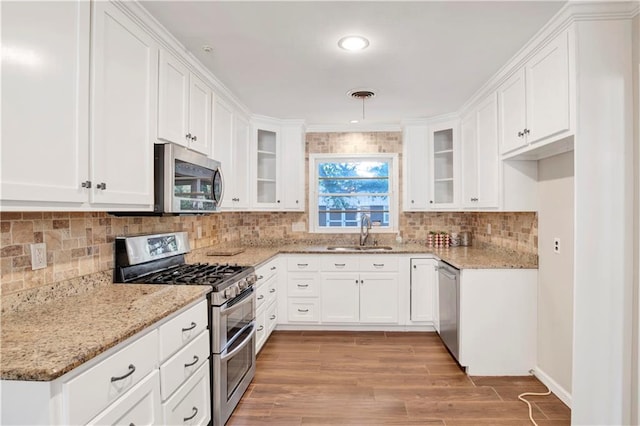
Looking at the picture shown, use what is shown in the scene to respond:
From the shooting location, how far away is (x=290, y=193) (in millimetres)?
4109

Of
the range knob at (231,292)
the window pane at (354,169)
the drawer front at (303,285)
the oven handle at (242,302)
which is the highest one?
the window pane at (354,169)

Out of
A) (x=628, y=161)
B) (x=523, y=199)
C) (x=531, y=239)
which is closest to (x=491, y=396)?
(x=531, y=239)

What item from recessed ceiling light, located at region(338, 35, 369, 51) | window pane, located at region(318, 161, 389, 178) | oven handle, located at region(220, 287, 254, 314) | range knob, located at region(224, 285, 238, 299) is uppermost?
recessed ceiling light, located at region(338, 35, 369, 51)

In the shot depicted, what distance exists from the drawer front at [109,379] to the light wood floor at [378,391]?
1.09 m

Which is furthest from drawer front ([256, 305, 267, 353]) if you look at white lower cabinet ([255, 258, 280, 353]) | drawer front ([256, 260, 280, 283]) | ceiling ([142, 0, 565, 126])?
ceiling ([142, 0, 565, 126])

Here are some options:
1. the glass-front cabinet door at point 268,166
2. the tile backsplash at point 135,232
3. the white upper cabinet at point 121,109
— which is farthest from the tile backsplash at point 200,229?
the glass-front cabinet door at point 268,166

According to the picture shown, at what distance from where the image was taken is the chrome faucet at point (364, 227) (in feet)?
14.2

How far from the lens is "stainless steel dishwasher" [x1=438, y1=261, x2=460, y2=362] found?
293 centimetres

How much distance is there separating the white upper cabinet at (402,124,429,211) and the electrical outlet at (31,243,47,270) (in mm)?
3480

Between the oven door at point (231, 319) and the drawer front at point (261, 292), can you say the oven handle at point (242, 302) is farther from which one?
the drawer front at point (261, 292)

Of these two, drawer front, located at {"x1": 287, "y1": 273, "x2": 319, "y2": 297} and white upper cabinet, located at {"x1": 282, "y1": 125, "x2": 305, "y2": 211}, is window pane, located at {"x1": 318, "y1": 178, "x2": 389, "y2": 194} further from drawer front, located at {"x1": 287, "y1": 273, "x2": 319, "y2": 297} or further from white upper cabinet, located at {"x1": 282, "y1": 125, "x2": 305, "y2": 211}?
drawer front, located at {"x1": 287, "y1": 273, "x2": 319, "y2": 297}

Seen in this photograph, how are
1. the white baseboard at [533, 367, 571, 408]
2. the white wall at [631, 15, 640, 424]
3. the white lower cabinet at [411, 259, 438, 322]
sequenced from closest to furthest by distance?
the white wall at [631, 15, 640, 424], the white baseboard at [533, 367, 571, 408], the white lower cabinet at [411, 259, 438, 322]

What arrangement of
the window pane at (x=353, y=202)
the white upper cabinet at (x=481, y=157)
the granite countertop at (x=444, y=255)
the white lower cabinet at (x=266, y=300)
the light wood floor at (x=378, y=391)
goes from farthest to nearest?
the window pane at (x=353, y=202), the white lower cabinet at (x=266, y=300), the white upper cabinet at (x=481, y=157), the granite countertop at (x=444, y=255), the light wood floor at (x=378, y=391)

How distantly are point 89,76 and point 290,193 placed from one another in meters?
2.72
